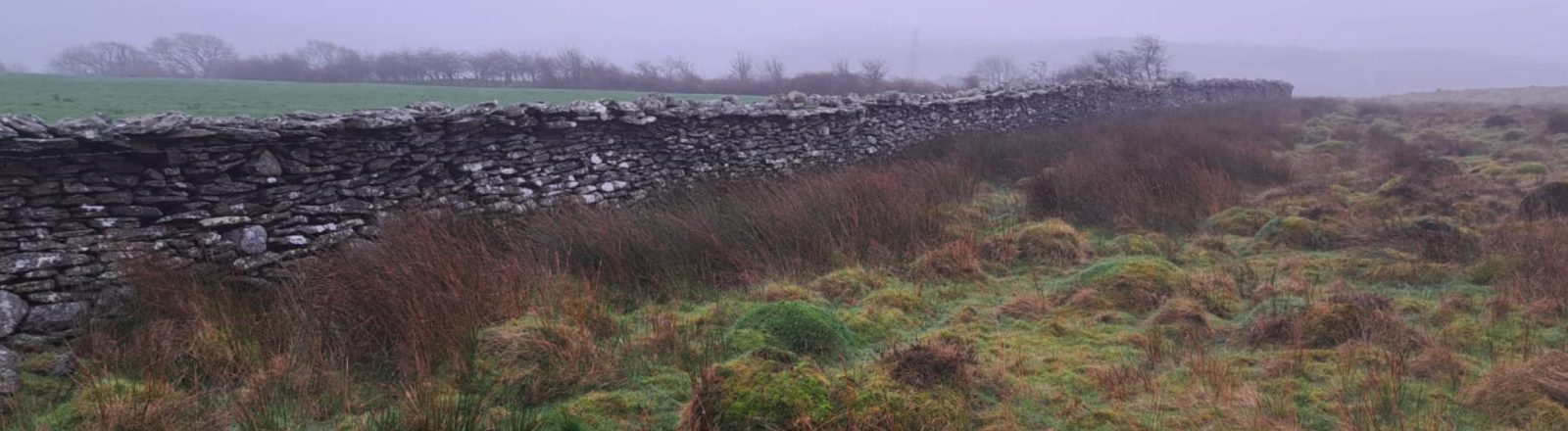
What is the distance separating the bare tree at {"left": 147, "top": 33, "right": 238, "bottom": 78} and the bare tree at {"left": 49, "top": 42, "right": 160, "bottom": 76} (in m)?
0.84

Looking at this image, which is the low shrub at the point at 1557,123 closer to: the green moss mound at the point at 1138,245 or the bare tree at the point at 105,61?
the green moss mound at the point at 1138,245

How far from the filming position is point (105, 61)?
139 feet

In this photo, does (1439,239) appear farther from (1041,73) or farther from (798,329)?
→ (1041,73)

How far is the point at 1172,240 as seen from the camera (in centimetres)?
756

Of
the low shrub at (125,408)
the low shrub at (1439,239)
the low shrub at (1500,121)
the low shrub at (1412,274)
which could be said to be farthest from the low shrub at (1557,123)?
the low shrub at (125,408)

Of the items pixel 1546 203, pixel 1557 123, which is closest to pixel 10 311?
pixel 1546 203

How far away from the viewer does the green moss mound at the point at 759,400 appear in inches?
136

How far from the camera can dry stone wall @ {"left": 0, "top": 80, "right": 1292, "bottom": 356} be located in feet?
15.9

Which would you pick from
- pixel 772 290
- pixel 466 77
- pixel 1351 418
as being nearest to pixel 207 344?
pixel 772 290

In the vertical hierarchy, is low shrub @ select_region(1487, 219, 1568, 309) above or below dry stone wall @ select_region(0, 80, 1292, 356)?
below

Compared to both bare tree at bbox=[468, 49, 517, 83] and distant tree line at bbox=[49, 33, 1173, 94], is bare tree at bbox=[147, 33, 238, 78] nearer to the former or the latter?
distant tree line at bbox=[49, 33, 1173, 94]

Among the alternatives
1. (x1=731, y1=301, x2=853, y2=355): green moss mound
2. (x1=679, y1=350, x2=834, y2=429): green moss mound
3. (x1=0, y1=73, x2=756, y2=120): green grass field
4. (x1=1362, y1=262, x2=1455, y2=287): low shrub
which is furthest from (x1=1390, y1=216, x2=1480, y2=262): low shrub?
(x1=0, y1=73, x2=756, y2=120): green grass field

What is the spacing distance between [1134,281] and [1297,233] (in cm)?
283

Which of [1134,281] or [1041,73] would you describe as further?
[1041,73]
